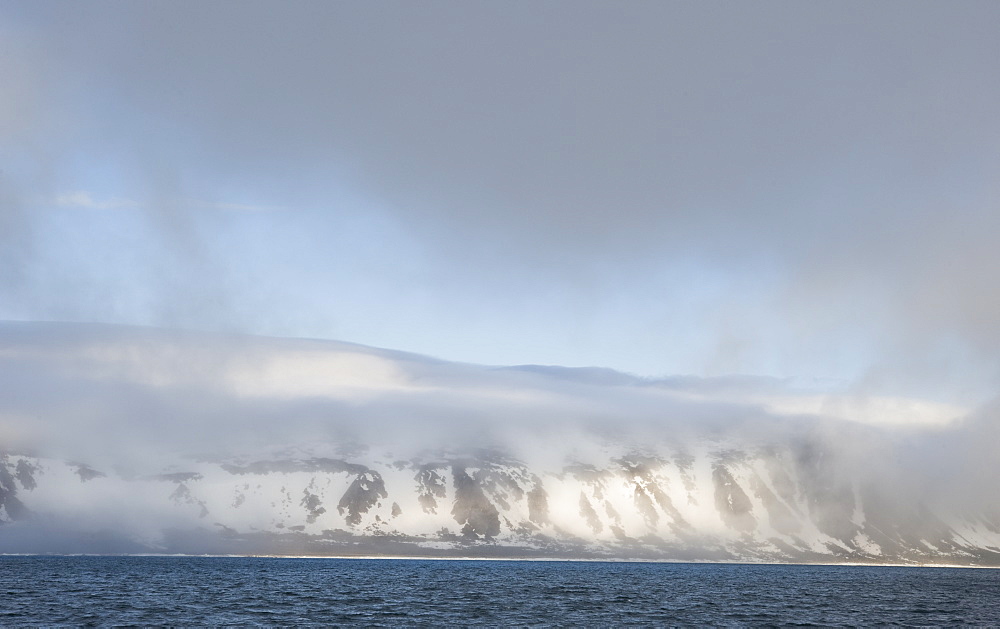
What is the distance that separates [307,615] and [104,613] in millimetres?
26911

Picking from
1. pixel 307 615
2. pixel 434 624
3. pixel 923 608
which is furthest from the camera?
pixel 923 608

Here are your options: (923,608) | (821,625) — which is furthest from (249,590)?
(923,608)

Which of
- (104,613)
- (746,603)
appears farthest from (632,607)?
(104,613)

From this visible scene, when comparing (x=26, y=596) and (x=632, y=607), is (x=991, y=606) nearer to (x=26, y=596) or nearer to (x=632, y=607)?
(x=632, y=607)

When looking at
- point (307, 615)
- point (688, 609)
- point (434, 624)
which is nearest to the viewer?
point (434, 624)

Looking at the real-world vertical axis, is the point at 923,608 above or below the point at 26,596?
below

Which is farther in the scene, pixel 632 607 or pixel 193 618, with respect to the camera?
pixel 632 607

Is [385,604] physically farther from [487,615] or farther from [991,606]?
[991,606]

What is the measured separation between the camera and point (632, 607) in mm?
150250

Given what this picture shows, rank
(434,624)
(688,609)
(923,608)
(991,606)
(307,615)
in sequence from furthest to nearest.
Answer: (991,606)
(923,608)
(688,609)
(307,615)
(434,624)

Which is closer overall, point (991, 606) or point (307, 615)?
point (307, 615)

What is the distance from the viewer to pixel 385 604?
14900cm

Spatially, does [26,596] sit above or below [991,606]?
above

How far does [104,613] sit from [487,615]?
2063 inches
